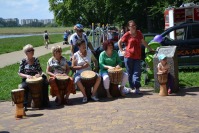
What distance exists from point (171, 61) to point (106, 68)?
5.06ft

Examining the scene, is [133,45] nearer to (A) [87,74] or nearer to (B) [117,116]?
(A) [87,74]

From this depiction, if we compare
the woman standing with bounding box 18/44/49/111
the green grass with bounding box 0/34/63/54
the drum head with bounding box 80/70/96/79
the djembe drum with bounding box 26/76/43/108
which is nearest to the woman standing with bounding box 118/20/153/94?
the drum head with bounding box 80/70/96/79

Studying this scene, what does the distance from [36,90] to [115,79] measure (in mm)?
1861

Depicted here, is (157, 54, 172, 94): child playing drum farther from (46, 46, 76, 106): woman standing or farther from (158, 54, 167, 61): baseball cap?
(46, 46, 76, 106): woman standing

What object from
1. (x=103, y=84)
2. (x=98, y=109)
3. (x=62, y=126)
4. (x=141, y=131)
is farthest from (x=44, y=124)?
(x=103, y=84)

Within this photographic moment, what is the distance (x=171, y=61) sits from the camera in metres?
8.34

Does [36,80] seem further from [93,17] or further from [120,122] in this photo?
[93,17]

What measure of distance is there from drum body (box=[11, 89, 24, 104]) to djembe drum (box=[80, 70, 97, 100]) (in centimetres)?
163

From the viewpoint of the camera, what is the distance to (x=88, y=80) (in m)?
7.98

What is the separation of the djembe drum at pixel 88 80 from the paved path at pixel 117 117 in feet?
1.16

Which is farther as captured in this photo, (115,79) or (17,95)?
(115,79)

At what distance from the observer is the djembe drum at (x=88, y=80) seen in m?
7.99

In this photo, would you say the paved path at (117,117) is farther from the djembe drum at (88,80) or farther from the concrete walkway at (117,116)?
the djembe drum at (88,80)

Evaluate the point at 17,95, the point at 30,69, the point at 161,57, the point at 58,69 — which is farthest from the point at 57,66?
the point at 161,57
